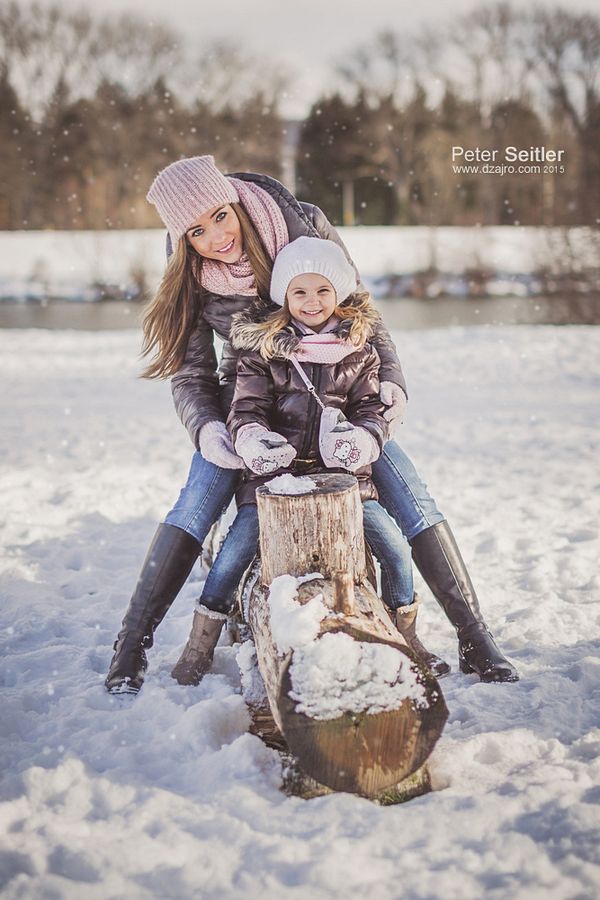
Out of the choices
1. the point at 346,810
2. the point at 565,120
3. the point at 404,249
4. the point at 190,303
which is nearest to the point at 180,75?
the point at 404,249

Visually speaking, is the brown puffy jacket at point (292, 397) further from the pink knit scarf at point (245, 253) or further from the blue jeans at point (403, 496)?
the pink knit scarf at point (245, 253)

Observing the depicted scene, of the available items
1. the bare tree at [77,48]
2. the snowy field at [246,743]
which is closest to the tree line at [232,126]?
the bare tree at [77,48]

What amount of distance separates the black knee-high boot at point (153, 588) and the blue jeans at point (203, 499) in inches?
1.5

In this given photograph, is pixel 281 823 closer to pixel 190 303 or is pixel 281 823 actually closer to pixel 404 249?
pixel 190 303

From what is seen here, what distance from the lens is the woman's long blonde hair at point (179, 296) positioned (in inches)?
125

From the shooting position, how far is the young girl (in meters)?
2.86

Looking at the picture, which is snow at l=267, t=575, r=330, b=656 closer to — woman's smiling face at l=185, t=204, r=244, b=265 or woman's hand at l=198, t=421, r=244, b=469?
woman's hand at l=198, t=421, r=244, b=469

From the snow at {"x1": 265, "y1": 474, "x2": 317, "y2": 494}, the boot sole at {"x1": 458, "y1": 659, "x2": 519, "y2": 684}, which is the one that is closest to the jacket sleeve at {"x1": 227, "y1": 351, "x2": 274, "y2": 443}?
the snow at {"x1": 265, "y1": 474, "x2": 317, "y2": 494}

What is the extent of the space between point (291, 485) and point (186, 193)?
1216mm

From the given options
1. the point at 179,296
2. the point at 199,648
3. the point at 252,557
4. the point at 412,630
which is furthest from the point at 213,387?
the point at 412,630

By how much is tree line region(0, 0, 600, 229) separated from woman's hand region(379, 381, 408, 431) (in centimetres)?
2159

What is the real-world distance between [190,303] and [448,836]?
6.72 feet

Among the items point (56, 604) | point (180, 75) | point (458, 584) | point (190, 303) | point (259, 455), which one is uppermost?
point (180, 75)

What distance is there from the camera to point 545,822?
212 cm
